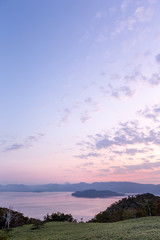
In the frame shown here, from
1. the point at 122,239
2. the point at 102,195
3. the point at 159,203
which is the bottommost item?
the point at 102,195

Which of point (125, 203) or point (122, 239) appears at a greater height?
point (122, 239)

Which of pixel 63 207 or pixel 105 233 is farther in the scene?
pixel 63 207

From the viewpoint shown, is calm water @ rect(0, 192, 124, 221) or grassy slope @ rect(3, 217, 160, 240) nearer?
grassy slope @ rect(3, 217, 160, 240)

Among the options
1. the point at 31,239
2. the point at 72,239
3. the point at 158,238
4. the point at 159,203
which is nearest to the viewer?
the point at 158,238

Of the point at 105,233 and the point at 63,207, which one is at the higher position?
the point at 105,233

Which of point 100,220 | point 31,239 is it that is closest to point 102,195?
point 100,220

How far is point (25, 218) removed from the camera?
3962 centimetres

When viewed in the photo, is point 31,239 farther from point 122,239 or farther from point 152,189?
point 152,189

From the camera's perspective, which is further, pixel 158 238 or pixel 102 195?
pixel 102 195

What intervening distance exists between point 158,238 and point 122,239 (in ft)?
8.26

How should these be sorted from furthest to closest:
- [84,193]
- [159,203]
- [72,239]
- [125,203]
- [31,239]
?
[84,193] → [125,203] → [159,203] → [31,239] → [72,239]

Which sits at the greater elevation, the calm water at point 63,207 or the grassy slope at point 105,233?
the grassy slope at point 105,233

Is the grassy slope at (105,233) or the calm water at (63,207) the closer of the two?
the grassy slope at (105,233)

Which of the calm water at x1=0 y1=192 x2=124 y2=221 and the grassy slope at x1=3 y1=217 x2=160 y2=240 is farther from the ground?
the grassy slope at x1=3 y1=217 x2=160 y2=240
